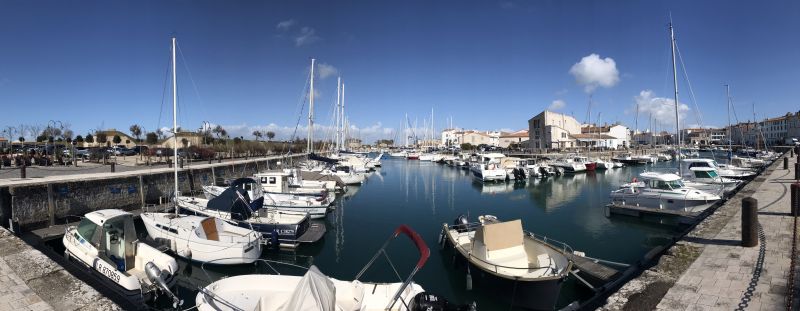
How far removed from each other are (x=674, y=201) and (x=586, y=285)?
597 inches

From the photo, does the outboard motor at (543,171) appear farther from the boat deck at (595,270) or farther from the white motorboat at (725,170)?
the boat deck at (595,270)

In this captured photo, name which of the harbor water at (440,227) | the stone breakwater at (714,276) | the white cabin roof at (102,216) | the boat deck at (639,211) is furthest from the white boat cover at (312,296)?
the boat deck at (639,211)

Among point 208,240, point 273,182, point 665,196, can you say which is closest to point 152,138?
point 273,182

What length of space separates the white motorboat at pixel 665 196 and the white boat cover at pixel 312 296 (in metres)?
23.5

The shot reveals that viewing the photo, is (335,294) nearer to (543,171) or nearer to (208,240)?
A: (208,240)

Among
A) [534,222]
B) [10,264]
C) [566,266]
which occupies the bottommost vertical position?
[534,222]

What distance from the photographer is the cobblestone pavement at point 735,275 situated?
6559mm

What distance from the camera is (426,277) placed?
520 inches

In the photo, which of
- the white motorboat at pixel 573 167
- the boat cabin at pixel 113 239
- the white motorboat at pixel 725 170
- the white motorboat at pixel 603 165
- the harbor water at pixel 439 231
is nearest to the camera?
the boat cabin at pixel 113 239

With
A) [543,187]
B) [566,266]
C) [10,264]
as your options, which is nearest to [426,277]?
[566,266]

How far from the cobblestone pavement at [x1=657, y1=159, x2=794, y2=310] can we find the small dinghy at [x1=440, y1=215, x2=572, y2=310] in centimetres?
306

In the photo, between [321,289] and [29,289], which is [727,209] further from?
[29,289]

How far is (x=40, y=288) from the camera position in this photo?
779 cm

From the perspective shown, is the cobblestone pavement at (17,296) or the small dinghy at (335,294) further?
the small dinghy at (335,294)
